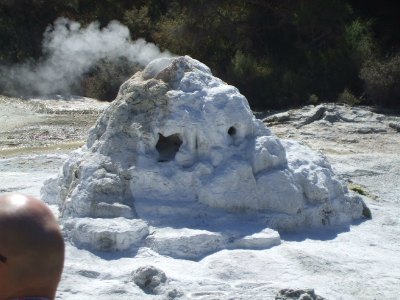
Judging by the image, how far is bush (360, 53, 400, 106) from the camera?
15.6 meters

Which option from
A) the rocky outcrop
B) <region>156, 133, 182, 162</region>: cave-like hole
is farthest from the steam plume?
the rocky outcrop

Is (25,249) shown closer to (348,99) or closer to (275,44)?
(348,99)

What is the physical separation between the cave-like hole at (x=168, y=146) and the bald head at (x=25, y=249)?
4.18 m

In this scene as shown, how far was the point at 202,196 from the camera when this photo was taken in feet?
19.0

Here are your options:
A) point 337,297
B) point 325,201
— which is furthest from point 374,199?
point 337,297

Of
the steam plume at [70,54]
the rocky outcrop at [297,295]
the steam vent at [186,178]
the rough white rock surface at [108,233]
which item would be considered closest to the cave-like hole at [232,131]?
the steam vent at [186,178]

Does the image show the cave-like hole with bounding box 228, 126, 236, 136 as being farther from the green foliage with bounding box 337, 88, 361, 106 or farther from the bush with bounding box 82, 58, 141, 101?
the bush with bounding box 82, 58, 141, 101

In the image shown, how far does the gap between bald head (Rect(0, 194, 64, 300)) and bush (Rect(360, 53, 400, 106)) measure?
14.3 m

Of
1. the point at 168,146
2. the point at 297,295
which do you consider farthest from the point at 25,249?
the point at 168,146

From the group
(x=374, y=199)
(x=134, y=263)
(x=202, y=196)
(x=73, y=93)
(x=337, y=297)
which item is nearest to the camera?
(x=337, y=297)

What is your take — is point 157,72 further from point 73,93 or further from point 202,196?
point 73,93

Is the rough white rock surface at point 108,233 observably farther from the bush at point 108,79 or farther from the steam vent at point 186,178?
the bush at point 108,79

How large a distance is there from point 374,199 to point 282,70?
1060 cm

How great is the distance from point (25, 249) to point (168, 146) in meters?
4.44
